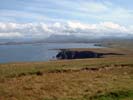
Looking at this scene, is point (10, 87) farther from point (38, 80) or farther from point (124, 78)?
point (124, 78)

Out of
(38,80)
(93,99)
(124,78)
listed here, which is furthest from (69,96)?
(124,78)

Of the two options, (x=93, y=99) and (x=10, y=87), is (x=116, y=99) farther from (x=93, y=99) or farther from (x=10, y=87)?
(x=10, y=87)

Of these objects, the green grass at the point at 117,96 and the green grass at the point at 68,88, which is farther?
the green grass at the point at 68,88

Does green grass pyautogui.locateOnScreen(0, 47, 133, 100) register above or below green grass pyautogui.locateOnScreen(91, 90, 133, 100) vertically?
above

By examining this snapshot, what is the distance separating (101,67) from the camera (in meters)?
41.5

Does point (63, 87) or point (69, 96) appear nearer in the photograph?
point (69, 96)

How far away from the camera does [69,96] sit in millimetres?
22984

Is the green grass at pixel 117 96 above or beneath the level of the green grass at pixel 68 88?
beneath

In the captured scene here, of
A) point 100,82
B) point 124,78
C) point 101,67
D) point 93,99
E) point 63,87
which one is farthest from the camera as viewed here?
point 101,67

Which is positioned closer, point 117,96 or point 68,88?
point 117,96

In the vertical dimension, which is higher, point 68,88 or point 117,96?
point 68,88

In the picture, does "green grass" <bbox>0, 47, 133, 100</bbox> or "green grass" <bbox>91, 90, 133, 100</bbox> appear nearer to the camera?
"green grass" <bbox>91, 90, 133, 100</bbox>

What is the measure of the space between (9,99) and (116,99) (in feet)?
25.0

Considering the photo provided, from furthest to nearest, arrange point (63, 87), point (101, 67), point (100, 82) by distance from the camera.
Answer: point (101, 67), point (100, 82), point (63, 87)
